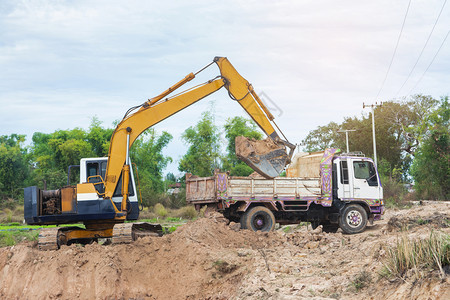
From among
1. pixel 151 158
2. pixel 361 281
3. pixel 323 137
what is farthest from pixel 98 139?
pixel 361 281

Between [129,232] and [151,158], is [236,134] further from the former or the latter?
[129,232]

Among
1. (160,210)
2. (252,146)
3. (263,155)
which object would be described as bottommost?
(160,210)

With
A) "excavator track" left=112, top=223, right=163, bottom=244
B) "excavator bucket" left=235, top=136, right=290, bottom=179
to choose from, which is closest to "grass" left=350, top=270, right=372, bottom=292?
"excavator track" left=112, top=223, right=163, bottom=244

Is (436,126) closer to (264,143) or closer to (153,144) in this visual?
(264,143)

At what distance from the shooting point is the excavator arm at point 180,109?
15.1 meters

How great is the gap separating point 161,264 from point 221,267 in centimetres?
169

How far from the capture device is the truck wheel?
18969 millimetres

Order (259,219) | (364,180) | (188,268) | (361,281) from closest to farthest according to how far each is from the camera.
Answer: (361,281)
(188,268)
(259,219)
(364,180)

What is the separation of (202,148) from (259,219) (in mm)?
34310

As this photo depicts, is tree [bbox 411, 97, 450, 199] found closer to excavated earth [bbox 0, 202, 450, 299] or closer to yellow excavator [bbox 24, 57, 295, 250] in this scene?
excavated earth [bbox 0, 202, 450, 299]

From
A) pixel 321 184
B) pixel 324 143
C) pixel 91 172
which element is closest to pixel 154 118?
pixel 91 172

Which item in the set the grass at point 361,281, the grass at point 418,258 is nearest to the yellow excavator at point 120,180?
the grass at point 361,281

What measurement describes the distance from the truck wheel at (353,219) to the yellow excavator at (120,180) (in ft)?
14.4

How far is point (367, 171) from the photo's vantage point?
19359mm
